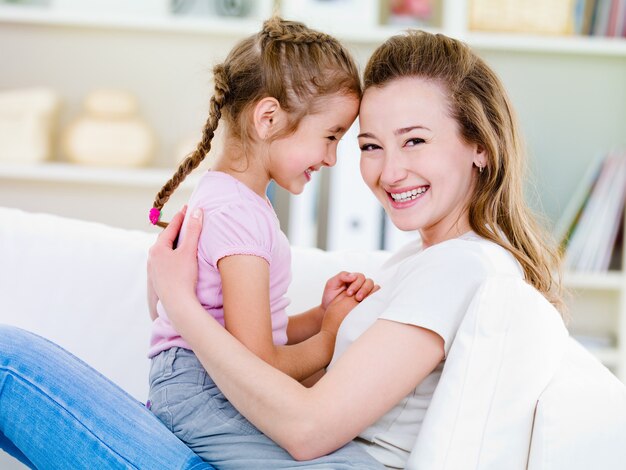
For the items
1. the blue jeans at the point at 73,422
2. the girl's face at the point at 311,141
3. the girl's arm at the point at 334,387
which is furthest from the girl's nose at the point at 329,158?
the blue jeans at the point at 73,422

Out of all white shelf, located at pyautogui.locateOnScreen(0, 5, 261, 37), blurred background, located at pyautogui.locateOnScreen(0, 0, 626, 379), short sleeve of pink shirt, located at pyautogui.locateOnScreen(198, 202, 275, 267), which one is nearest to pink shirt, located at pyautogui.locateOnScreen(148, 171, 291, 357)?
short sleeve of pink shirt, located at pyautogui.locateOnScreen(198, 202, 275, 267)

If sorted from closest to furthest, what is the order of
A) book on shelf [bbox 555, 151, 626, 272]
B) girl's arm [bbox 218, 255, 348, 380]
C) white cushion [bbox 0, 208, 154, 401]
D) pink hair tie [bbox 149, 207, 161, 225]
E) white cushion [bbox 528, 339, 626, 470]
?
white cushion [bbox 528, 339, 626, 470], girl's arm [bbox 218, 255, 348, 380], pink hair tie [bbox 149, 207, 161, 225], white cushion [bbox 0, 208, 154, 401], book on shelf [bbox 555, 151, 626, 272]

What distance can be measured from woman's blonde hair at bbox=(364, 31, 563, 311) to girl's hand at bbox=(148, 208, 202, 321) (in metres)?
0.36

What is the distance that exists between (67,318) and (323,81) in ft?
2.40

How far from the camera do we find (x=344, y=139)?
2.77 meters

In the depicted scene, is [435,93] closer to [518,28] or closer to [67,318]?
[67,318]

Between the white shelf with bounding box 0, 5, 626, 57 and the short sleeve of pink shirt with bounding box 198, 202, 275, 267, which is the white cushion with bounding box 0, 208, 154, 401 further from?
the white shelf with bounding box 0, 5, 626, 57

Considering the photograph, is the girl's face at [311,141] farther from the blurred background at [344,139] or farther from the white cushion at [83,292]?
the blurred background at [344,139]

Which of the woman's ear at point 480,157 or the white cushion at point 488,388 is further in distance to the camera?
the woman's ear at point 480,157

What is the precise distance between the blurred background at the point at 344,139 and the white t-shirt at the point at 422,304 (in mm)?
Result: 1498

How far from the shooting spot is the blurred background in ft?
9.05

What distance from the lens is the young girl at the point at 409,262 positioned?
1122mm

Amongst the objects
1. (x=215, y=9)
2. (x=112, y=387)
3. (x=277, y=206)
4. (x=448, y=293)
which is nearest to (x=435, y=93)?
(x=448, y=293)

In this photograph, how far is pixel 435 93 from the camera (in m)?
1.32
